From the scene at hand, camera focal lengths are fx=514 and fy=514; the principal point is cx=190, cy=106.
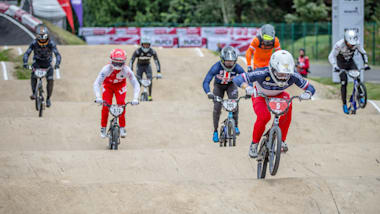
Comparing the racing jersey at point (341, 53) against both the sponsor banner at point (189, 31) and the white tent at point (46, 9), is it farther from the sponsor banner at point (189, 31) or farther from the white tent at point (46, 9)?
the white tent at point (46, 9)

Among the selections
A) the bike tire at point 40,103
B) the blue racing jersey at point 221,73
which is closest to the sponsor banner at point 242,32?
the bike tire at point 40,103

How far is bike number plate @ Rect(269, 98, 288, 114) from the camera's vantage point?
7.38 meters

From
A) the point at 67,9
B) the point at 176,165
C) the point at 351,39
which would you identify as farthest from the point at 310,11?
the point at 176,165

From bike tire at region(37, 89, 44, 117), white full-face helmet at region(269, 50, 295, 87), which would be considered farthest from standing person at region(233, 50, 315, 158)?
bike tire at region(37, 89, 44, 117)

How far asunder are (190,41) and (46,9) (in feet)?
35.4

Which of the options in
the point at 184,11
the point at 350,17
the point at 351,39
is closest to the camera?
the point at 351,39

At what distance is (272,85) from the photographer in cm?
780

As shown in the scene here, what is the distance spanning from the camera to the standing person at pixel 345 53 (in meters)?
13.1

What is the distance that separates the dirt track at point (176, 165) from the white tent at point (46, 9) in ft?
68.4

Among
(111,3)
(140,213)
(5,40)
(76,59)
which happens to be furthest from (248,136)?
(111,3)

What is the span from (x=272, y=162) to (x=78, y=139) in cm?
601

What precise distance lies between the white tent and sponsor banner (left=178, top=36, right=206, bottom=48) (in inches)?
355

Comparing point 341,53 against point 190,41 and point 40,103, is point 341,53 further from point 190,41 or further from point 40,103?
point 190,41

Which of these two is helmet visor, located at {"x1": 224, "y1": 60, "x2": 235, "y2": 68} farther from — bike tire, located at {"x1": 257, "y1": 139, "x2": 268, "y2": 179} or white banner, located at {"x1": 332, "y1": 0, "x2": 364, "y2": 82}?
white banner, located at {"x1": 332, "y1": 0, "x2": 364, "y2": 82}
